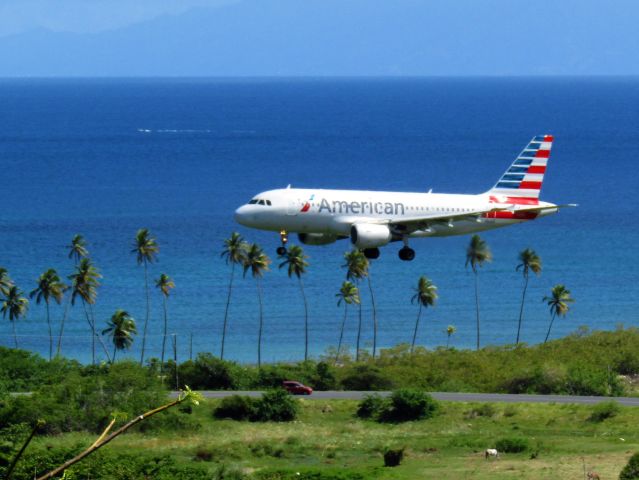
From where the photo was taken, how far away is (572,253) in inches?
7849

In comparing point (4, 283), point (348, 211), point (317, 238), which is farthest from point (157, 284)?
point (348, 211)

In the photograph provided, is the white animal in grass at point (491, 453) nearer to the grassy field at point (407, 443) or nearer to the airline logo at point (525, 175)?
the grassy field at point (407, 443)

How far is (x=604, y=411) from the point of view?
76.8 metres

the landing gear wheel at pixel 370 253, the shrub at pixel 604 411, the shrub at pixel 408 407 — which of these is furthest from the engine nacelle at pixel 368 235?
the shrub at pixel 604 411

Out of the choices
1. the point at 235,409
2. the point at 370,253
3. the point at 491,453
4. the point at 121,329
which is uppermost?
the point at 370,253

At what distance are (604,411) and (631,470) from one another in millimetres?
21478

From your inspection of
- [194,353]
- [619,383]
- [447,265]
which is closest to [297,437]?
[619,383]

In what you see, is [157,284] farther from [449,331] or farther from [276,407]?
[276,407]

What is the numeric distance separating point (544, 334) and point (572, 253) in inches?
1923

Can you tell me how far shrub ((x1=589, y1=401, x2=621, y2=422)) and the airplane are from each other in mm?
12293

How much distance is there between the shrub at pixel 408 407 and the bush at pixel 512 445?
36.2 ft

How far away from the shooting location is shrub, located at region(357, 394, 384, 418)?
8125cm

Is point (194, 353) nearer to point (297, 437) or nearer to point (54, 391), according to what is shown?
point (54, 391)

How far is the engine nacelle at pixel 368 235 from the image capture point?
67.2 meters
